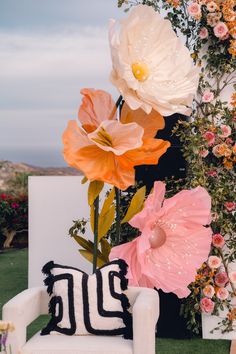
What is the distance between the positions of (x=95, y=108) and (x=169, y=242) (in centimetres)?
76

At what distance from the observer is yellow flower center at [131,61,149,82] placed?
2695 mm

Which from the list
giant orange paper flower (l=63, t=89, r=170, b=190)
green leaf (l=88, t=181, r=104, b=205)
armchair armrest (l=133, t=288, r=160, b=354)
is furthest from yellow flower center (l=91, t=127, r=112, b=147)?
armchair armrest (l=133, t=288, r=160, b=354)

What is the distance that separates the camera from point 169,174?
504 centimetres

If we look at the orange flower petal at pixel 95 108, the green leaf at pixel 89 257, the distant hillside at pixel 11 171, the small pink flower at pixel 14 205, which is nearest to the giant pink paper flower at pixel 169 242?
the orange flower petal at pixel 95 108

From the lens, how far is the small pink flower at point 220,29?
4.93 meters

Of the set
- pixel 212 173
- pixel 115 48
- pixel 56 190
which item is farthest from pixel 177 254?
pixel 56 190

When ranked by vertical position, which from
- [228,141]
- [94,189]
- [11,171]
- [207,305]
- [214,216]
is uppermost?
[11,171]

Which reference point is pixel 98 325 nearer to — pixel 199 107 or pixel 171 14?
pixel 199 107

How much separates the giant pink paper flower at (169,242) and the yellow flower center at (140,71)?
716mm

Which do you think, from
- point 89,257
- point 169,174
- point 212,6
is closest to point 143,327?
point 89,257

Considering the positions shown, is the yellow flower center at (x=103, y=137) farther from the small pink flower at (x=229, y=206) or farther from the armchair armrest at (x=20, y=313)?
the small pink flower at (x=229, y=206)

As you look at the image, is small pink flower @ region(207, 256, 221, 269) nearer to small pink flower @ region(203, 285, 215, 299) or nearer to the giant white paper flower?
small pink flower @ region(203, 285, 215, 299)

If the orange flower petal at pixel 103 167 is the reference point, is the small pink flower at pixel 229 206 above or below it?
below

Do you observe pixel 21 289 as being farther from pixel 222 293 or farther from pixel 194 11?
pixel 194 11
